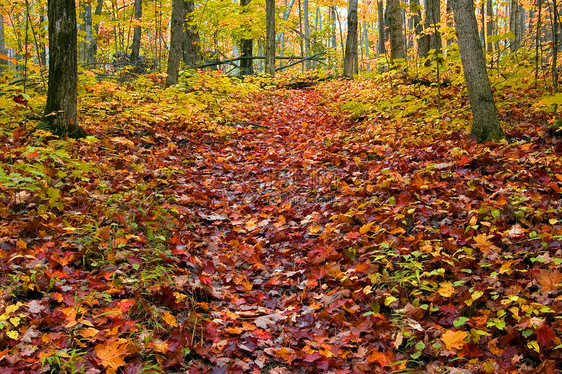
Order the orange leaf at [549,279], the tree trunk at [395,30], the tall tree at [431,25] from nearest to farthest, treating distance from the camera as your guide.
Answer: the orange leaf at [549,279] → the tall tree at [431,25] → the tree trunk at [395,30]

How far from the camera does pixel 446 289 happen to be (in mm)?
2830

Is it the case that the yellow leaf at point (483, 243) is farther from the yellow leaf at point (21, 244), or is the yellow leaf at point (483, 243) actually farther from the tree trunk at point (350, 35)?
the tree trunk at point (350, 35)

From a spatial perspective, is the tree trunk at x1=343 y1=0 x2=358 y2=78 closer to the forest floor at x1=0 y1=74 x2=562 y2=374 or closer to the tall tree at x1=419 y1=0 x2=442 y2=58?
the tall tree at x1=419 y1=0 x2=442 y2=58

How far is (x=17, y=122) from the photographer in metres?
5.97

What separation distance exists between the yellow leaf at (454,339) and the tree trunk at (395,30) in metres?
9.71

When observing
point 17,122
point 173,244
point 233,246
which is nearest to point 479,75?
point 233,246

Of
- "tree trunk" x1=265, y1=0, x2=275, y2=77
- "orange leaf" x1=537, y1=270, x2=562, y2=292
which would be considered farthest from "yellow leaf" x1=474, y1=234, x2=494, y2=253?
"tree trunk" x1=265, y1=0, x2=275, y2=77

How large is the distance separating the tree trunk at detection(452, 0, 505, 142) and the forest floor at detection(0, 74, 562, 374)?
0.35 metres

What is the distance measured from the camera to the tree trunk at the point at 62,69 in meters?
5.25

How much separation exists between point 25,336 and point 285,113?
9052mm

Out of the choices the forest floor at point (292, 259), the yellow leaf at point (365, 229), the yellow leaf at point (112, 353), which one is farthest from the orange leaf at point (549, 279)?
the yellow leaf at point (112, 353)

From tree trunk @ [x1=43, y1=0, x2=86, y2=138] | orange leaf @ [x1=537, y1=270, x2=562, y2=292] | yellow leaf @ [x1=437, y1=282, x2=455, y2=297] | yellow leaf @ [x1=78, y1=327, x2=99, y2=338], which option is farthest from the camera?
tree trunk @ [x1=43, y1=0, x2=86, y2=138]

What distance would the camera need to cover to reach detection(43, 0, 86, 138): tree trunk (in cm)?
525

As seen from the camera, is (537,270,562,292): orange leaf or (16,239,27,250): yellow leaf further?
(16,239,27,250): yellow leaf
